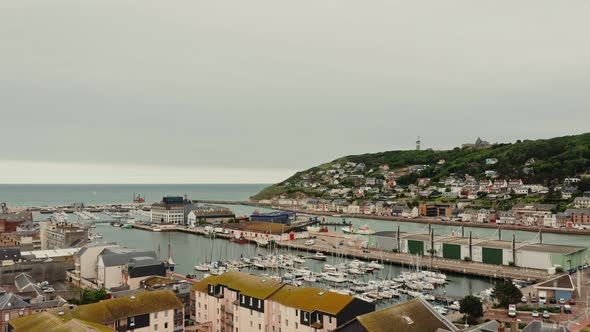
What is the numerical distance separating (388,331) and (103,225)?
77512 mm

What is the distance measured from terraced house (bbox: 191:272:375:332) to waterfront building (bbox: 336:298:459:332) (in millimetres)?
1860

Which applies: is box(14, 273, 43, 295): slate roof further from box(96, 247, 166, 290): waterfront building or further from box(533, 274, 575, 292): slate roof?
box(533, 274, 575, 292): slate roof

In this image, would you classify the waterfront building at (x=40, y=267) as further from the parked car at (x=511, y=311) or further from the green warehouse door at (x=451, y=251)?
the green warehouse door at (x=451, y=251)

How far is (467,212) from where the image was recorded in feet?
274

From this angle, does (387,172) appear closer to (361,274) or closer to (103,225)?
(103,225)

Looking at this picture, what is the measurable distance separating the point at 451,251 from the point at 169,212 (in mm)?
53244

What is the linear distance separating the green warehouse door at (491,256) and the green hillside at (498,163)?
6833 cm

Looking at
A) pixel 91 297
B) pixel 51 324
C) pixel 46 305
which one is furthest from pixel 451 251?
pixel 51 324

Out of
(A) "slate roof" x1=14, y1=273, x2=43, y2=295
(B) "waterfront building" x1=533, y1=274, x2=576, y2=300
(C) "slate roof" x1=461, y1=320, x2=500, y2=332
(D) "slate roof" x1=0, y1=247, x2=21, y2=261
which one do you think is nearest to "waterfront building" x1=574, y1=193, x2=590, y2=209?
(B) "waterfront building" x1=533, y1=274, x2=576, y2=300

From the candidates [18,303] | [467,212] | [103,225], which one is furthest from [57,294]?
[467,212]

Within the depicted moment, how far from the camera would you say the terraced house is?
17.7 metres

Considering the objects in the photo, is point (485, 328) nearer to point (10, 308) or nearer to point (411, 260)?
point (10, 308)

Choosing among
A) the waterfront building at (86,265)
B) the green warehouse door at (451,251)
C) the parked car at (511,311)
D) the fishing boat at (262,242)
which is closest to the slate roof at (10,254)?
the waterfront building at (86,265)

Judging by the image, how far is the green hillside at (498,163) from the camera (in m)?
102
